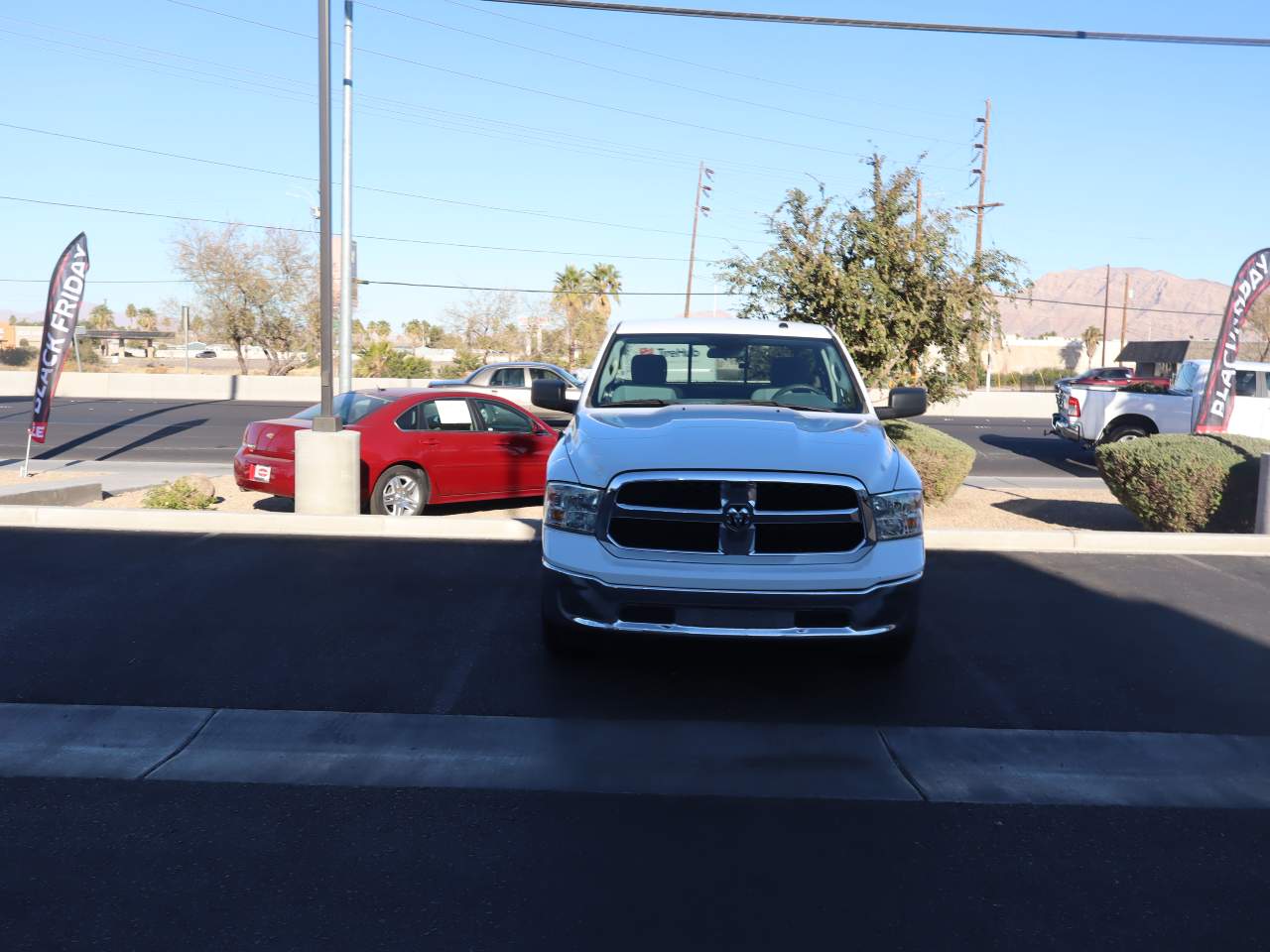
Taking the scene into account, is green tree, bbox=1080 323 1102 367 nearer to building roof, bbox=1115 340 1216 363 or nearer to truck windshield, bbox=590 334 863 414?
building roof, bbox=1115 340 1216 363

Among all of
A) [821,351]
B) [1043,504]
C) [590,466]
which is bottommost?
[1043,504]

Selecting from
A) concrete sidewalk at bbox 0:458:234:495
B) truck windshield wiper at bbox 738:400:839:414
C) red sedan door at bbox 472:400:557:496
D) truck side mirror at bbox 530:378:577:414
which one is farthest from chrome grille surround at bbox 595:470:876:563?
concrete sidewalk at bbox 0:458:234:495

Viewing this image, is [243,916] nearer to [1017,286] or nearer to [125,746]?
[125,746]

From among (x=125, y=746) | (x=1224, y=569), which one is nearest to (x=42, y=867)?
(x=125, y=746)

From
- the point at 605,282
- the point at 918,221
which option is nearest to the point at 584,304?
the point at 605,282

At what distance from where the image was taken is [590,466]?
19.5 ft

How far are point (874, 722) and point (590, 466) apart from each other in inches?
73.8

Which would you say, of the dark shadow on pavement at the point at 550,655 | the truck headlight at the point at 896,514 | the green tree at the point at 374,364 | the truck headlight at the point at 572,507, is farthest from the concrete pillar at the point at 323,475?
the green tree at the point at 374,364

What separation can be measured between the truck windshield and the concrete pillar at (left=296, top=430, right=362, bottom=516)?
13.5 feet

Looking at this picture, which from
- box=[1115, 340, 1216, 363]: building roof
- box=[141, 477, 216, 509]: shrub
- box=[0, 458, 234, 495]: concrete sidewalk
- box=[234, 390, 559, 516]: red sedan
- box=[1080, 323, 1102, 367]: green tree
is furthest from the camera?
box=[1080, 323, 1102, 367]: green tree

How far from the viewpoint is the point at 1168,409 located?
20641 mm

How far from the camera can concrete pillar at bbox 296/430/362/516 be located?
→ 431 inches

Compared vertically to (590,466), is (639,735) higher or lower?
lower

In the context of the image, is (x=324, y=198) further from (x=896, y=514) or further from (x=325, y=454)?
(x=896, y=514)
